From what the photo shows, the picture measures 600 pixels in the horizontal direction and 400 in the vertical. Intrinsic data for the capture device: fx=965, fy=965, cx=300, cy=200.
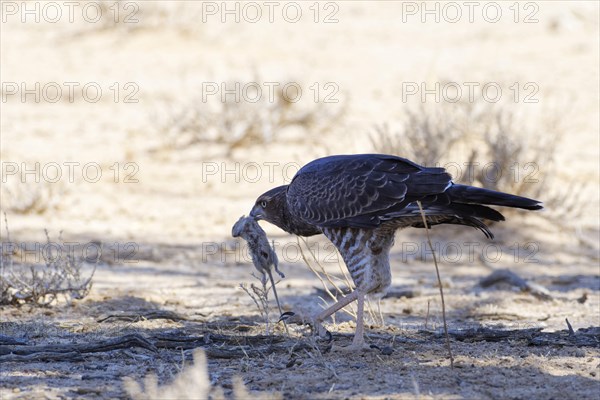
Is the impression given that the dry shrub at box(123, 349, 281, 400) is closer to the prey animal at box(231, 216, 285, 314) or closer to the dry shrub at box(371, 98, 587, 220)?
the prey animal at box(231, 216, 285, 314)

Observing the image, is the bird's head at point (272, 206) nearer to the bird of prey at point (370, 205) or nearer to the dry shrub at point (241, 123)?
the bird of prey at point (370, 205)

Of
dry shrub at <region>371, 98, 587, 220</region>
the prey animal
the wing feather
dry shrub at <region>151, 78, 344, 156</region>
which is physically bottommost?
the prey animal

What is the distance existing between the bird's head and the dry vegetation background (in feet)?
2.18

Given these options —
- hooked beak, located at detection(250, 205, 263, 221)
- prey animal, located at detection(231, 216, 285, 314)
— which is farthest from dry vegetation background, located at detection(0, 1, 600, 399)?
hooked beak, located at detection(250, 205, 263, 221)

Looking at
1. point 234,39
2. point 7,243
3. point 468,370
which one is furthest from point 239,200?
point 234,39

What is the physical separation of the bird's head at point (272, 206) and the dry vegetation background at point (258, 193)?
2.18ft

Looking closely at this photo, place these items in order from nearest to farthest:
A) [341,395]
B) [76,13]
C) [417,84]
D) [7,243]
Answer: [341,395] → [7,243] → [417,84] → [76,13]

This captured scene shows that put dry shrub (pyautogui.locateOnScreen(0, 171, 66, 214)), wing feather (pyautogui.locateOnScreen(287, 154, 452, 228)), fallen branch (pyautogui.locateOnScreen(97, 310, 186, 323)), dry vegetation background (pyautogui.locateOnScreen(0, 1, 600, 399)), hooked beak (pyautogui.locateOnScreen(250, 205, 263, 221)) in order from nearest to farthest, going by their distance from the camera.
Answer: dry vegetation background (pyautogui.locateOnScreen(0, 1, 600, 399)), wing feather (pyautogui.locateOnScreen(287, 154, 452, 228)), hooked beak (pyautogui.locateOnScreen(250, 205, 263, 221)), fallen branch (pyautogui.locateOnScreen(97, 310, 186, 323)), dry shrub (pyautogui.locateOnScreen(0, 171, 66, 214))

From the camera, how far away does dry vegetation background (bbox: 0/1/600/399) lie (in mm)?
5367

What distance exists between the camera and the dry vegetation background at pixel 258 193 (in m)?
5.37

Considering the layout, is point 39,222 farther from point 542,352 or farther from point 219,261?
point 542,352

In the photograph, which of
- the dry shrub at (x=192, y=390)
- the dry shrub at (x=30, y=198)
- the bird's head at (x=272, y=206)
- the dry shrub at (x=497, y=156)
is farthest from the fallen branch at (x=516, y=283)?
the dry shrub at (x=30, y=198)

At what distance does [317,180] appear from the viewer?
5.88m

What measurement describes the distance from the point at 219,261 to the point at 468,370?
4.99m
